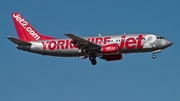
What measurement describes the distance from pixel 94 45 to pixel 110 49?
9.51 ft

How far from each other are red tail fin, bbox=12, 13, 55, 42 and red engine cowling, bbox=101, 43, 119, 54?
1200cm

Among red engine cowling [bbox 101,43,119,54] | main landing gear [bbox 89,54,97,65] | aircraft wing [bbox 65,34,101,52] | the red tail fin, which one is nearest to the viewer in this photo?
red engine cowling [bbox 101,43,119,54]

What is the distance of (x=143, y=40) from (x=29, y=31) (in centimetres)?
2234

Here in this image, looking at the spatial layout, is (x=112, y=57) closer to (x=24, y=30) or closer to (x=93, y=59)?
(x=93, y=59)

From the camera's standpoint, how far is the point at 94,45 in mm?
→ 80000

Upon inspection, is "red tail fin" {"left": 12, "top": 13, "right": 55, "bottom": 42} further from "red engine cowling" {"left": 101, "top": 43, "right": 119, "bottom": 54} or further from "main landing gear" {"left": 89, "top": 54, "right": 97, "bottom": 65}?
A: "red engine cowling" {"left": 101, "top": 43, "right": 119, "bottom": 54}

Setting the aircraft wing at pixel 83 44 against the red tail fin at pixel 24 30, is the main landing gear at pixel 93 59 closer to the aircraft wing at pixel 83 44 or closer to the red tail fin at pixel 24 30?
the aircraft wing at pixel 83 44

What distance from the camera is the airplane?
7912 cm

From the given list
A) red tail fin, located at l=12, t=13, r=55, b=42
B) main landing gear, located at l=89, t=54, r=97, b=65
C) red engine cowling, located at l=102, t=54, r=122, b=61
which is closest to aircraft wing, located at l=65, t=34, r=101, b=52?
main landing gear, located at l=89, t=54, r=97, b=65

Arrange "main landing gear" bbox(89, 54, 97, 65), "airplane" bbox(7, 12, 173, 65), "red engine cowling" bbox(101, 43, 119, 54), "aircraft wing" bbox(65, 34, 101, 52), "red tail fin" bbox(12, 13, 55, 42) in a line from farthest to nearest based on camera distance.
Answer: "red tail fin" bbox(12, 13, 55, 42) → "main landing gear" bbox(89, 54, 97, 65) → "aircraft wing" bbox(65, 34, 101, 52) → "airplane" bbox(7, 12, 173, 65) → "red engine cowling" bbox(101, 43, 119, 54)

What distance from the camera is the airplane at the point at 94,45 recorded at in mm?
79125

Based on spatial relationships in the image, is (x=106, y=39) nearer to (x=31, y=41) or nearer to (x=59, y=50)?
(x=59, y=50)

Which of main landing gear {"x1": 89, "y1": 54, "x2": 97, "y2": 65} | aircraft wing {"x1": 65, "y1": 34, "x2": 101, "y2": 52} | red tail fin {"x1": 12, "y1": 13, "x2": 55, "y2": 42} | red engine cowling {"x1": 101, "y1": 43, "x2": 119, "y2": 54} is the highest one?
red tail fin {"x1": 12, "y1": 13, "x2": 55, "y2": 42}

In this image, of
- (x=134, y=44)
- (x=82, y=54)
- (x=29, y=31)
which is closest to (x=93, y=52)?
(x=82, y=54)
